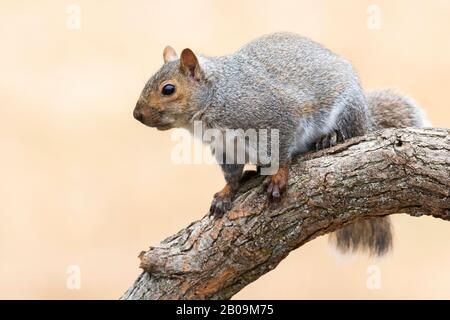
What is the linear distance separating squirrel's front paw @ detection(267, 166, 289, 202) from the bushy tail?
73 cm

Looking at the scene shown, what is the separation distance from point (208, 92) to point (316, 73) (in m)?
0.58

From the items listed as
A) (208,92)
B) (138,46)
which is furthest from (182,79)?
(138,46)

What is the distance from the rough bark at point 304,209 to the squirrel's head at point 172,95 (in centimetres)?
47

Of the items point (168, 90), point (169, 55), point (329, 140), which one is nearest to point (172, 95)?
point (168, 90)

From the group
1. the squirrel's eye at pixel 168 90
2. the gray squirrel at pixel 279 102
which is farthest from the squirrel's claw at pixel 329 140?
the squirrel's eye at pixel 168 90

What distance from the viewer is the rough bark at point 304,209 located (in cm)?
299

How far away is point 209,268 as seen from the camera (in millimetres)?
3275

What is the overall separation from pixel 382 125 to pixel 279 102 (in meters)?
0.68

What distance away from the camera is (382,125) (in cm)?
383

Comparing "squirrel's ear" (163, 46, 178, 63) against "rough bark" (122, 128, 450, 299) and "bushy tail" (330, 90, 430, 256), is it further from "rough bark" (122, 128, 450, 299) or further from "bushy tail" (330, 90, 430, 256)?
"bushy tail" (330, 90, 430, 256)

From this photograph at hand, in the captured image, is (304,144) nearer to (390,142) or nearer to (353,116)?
(353,116)

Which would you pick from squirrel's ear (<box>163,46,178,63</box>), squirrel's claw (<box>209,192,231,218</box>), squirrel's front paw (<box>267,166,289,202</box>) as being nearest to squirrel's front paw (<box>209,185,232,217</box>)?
squirrel's claw (<box>209,192,231,218</box>)

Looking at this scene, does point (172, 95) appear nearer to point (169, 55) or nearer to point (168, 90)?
point (168, 90)

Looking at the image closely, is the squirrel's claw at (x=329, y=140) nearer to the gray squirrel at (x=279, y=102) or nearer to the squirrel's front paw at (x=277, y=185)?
the gray squirrel at (x=279, y=102)
